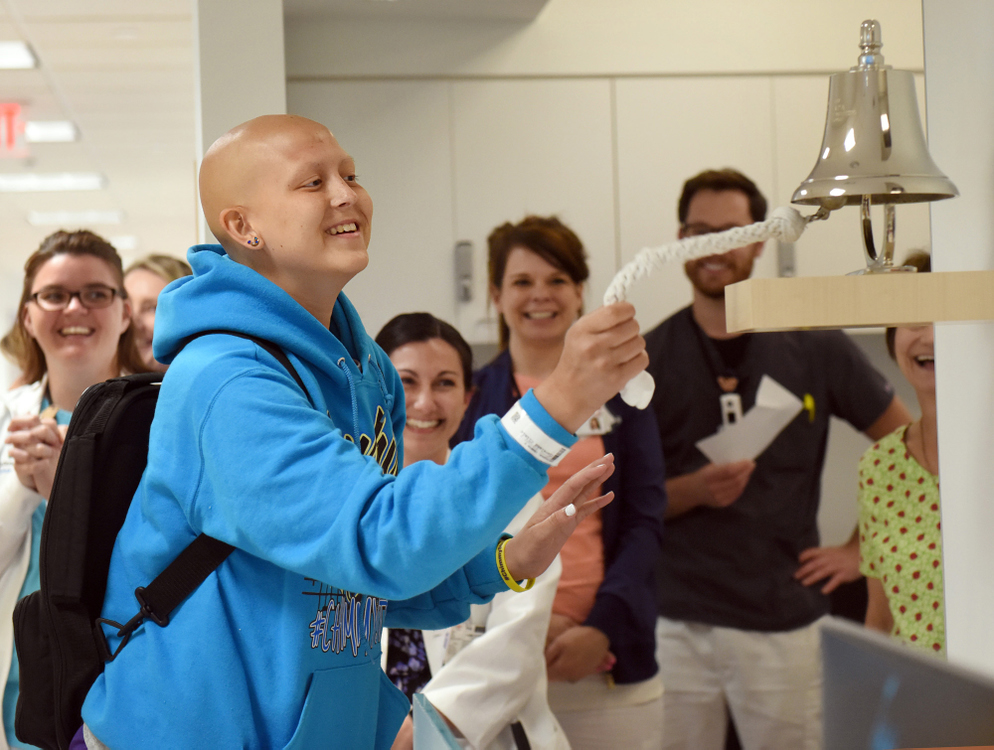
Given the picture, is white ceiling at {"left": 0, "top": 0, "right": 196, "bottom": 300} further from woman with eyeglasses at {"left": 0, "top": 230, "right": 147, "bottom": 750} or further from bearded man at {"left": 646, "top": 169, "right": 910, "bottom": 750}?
bearded man at {"left": 646, "top": 169, "right": 910, "bottom": 750}

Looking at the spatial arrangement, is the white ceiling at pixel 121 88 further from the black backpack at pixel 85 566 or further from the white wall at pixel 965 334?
the black backpack at pixel 85 566

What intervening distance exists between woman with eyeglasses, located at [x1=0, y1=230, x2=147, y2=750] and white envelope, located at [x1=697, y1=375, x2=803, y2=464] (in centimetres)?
146

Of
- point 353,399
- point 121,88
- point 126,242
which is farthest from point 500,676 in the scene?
point 126,242

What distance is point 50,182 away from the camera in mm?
5480

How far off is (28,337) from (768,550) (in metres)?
1.88

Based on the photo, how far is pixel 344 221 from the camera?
3.28 ft

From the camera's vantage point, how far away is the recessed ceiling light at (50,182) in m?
5.35

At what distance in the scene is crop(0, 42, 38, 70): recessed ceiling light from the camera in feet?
11.6

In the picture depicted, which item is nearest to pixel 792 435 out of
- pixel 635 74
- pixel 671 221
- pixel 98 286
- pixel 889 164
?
pixel 671 221

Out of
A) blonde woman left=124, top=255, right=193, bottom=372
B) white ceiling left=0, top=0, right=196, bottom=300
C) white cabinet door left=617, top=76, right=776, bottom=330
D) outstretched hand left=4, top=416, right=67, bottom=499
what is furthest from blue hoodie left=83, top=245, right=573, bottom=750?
white ceiling left=0, top=0, right=196, bottom=300

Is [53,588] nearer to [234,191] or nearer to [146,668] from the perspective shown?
[146,668]

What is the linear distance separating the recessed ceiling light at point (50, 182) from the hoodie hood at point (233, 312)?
4936 mm

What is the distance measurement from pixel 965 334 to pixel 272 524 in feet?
3.33

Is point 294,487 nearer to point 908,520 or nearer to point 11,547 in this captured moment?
point 11,547
